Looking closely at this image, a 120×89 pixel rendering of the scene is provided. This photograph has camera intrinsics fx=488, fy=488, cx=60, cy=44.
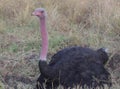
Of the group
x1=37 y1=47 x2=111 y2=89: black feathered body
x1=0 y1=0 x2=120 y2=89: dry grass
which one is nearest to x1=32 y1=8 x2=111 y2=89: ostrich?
x1=37 y1=47 x2=111 y2=89: black feathered body

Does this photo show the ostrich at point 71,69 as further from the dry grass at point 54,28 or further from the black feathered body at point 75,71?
the dry grass at point 54,28

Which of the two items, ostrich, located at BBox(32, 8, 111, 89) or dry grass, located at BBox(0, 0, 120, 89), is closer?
ostrich, located at BBox(32, 8, 111, 89)

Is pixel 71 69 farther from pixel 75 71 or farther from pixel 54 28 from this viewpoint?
pixel 54 28

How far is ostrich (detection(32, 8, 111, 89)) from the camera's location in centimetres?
522

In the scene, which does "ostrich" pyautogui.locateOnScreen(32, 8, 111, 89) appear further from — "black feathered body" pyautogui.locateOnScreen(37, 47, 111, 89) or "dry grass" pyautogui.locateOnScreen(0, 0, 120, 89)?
"dry grass" pyautogui.locateOnScreen(0, 0, 120, 89)

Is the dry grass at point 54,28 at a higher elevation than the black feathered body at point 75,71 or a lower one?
higher

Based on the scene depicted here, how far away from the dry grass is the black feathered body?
2.01ft

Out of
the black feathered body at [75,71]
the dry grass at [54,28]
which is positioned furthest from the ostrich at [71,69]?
the dry grass at [54,28]

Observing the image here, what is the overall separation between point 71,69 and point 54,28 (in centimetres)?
175

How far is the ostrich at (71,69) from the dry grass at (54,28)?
0.62m

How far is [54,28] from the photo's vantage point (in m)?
6.99

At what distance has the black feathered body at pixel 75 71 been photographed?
5.21m

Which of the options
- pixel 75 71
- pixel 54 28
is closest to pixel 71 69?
pixel 75 71

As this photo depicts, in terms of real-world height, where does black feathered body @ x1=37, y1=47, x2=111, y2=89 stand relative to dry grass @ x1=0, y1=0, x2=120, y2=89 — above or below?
below
